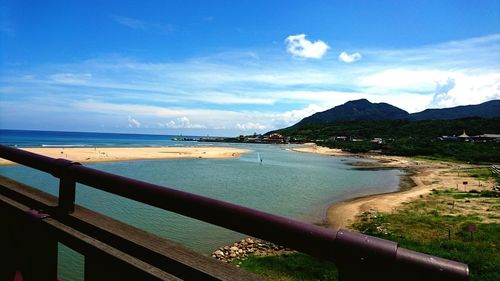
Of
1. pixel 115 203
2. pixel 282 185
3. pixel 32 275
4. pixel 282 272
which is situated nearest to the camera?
pixel 32 275

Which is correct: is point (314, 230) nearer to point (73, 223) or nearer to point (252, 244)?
point (73, 223)

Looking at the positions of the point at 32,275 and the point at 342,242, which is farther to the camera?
the point at 32,275

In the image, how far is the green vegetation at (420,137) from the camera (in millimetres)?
64500

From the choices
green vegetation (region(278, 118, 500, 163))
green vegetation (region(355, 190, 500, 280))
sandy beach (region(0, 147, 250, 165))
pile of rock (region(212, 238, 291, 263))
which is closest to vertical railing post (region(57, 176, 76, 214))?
pile of rock (region(212, 238, 291, 263))

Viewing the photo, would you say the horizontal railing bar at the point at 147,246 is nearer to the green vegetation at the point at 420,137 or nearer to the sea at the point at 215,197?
the sea at the point at 215,197

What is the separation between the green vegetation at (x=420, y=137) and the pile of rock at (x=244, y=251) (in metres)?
57.6

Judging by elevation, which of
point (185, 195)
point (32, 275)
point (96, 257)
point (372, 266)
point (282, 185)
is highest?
point (185, 195)

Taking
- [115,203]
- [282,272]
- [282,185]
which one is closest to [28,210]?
[282,272]

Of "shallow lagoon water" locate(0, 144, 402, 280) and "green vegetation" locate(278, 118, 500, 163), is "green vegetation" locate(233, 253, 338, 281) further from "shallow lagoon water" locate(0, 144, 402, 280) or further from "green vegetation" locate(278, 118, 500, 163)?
"green vegetation" locate(278, 118, 500, 163)

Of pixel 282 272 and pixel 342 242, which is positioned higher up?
pixel 342 242

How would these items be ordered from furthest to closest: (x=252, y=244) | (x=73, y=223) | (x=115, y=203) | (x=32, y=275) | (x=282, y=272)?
1. (x=115, y=203)
2. (x=252, y=244)
3. (x=282, y=272)
4. (x=32, y=275)
5. (x=73, y=223)

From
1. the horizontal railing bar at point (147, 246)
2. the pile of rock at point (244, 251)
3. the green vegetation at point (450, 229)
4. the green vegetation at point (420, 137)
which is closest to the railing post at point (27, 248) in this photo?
the horizontal railing bar at point (147, 246)

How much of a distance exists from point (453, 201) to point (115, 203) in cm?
1959

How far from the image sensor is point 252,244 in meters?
12.0
